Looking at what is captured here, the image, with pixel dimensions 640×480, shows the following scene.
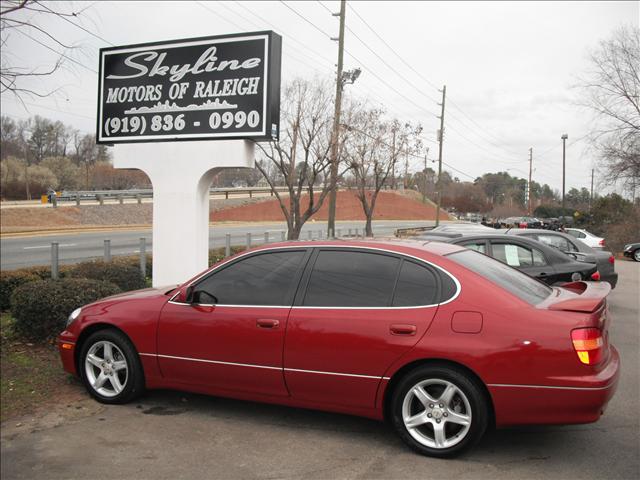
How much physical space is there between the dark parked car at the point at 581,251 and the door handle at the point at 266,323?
6.60 meters

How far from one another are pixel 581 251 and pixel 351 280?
873cm

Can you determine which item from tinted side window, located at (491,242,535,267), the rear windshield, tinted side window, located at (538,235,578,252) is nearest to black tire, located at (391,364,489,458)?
the rear windshield

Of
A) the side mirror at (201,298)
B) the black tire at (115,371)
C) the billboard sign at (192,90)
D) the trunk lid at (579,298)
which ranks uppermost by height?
the billboard sign at (192,90)

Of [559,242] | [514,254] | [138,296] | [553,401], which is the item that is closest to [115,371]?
[138,296]

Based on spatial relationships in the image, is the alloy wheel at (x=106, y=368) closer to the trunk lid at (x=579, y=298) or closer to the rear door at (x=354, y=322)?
the rear door at (x=354, y=322)

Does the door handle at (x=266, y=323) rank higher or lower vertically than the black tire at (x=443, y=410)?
higher

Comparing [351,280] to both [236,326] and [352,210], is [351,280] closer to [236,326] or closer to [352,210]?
[236,326]

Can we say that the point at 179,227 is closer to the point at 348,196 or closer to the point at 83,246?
the point at 83,246

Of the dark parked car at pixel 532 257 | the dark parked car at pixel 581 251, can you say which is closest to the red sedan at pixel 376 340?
the dark parked car at pixel 532 257

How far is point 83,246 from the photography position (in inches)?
882

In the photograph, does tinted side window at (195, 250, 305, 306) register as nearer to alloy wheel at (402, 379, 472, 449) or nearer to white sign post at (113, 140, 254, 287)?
alloy wheel at (402, 379, 472, 449)

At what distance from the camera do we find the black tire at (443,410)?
3.95m

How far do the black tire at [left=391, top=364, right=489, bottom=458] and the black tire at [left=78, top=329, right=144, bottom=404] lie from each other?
224cm

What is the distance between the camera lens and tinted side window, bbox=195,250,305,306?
183 inches
